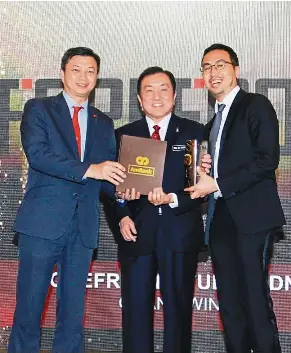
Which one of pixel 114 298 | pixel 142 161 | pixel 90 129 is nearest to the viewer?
pixel 142 161

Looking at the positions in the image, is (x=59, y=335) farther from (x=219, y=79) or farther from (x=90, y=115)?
(x=219, y=79)

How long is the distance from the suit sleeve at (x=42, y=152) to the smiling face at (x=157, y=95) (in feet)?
1.62

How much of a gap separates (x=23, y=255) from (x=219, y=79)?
4.47ft

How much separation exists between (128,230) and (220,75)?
0.95 m

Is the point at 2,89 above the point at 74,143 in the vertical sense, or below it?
above

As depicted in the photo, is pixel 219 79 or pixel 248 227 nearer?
pixel 248 227

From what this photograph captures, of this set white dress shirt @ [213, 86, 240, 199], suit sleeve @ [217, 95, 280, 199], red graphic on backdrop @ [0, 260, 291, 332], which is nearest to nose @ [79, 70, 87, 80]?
white dress shirt @ [213, 86, 240, 199]

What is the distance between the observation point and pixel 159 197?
113 inches

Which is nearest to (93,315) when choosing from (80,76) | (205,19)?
(80,76)

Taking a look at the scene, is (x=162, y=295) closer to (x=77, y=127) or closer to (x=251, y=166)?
(x=251, y=166)

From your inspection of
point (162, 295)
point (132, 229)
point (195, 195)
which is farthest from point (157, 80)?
point (162, 295)

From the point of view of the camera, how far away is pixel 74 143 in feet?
9.62

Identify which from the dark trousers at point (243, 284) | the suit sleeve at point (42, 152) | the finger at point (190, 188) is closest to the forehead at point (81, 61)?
the suit sleeve at point (42, 152)

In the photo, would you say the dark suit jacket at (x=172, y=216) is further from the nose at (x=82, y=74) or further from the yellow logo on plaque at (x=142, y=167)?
the nose at (x=82, y=74)
